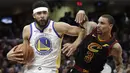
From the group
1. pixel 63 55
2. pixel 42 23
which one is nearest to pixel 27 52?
pixel 42 23

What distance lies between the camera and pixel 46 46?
17.8 feet

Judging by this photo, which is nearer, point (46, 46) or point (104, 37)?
point (46, 46)

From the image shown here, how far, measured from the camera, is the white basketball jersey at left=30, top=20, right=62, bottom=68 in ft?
17.7

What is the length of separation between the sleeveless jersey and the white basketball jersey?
0.49m

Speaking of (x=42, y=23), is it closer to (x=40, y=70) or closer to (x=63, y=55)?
(x=40, y=70)

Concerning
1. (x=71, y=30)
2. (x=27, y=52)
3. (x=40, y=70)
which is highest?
(x=71, y=30)

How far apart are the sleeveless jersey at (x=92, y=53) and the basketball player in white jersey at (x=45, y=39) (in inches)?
13.4

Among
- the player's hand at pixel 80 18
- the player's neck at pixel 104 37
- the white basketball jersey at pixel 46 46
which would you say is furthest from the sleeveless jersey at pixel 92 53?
the white basketball jersey at pixel 46 46

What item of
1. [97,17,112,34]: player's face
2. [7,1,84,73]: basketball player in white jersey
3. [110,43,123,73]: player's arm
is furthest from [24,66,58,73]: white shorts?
[110,43,123,73]: player's arm

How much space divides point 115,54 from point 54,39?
1155 mm

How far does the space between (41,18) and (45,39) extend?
1.06 ft

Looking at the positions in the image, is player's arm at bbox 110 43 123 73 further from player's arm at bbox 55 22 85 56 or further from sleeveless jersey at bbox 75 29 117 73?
player's arm at bbox 55 22 85 56

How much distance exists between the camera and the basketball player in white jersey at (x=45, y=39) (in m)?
5.41

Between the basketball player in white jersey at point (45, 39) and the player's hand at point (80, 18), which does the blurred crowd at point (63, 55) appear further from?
the basketball player in white jersey at point (45, 39)
